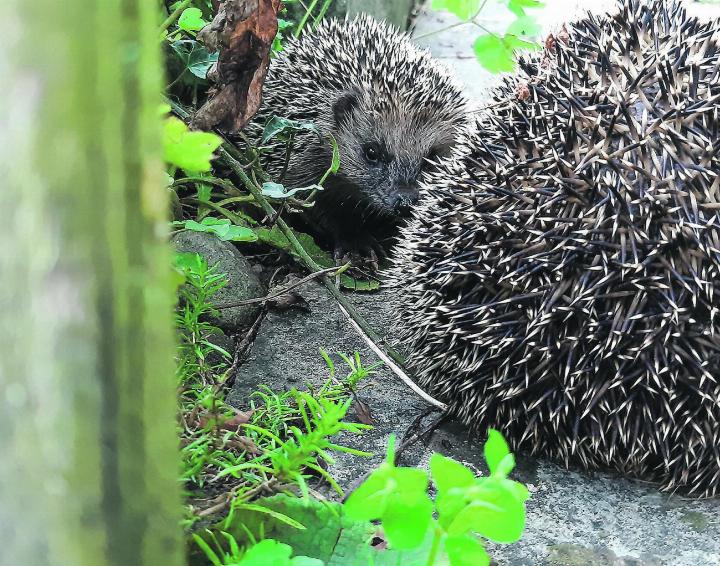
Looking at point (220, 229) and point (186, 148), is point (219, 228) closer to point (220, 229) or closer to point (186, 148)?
point (220, 229)

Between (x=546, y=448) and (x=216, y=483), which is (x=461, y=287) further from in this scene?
(x=216, y=483)

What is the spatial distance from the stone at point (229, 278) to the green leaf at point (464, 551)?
218 centimetres

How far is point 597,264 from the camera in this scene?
8.11ft

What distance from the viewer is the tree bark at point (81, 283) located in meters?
0.85

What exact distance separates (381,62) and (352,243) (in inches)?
44.2

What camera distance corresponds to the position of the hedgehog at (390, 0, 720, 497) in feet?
7.99

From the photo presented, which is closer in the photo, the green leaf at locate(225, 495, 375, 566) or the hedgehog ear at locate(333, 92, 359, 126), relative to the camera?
the green leaf at locate(225, 495, 375, 566)

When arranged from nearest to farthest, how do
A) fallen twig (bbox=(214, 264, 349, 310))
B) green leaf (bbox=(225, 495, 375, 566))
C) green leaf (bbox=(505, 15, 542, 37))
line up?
1. green leaf (bbox=(225, 495, 375, 566))
2. fallen twig (bbox=(214, 264, 349, 310))
3. green leaf (bbox=(505, 15, 542, 37))

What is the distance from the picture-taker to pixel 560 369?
2.56 m

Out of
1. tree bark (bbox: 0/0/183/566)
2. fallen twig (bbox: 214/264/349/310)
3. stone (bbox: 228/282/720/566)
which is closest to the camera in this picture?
tree bark (bbox: 0/0/183/566)

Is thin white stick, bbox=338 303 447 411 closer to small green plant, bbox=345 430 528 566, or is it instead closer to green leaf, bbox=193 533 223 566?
green leaf, bbox=193 533 223 566

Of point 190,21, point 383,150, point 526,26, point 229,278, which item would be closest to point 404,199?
point 383,150

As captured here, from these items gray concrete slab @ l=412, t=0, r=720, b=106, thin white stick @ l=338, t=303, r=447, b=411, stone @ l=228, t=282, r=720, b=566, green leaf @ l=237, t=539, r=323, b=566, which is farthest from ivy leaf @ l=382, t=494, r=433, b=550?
gray concrete slab @ l=412, t=0, r=720, b=106

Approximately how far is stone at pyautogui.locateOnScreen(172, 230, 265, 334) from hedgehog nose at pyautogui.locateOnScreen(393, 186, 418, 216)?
1.08 meters
